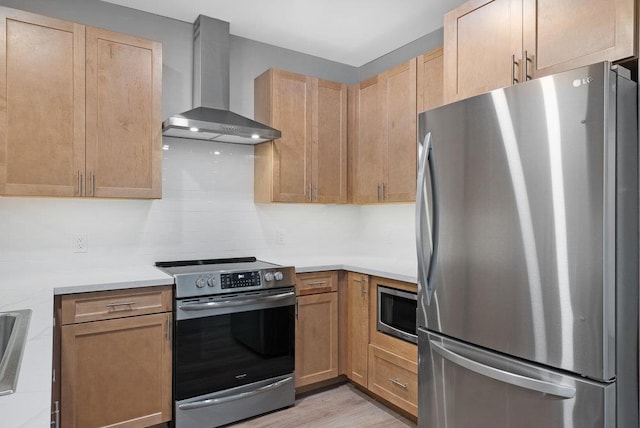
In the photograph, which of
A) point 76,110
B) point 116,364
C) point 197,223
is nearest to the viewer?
point 116,364

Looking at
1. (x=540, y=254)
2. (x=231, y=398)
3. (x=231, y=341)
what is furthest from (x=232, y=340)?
(x=540, y=254)

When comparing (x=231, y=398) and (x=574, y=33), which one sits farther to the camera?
(x=231, y=398)

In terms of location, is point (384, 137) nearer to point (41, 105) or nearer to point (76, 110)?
point (76, 110)

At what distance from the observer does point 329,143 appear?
3391 millimetres

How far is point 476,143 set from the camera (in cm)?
182

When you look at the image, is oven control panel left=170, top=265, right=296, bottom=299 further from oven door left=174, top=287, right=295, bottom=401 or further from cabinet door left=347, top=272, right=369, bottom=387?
cabinet door left=347, top=272, right=369, bottom=387

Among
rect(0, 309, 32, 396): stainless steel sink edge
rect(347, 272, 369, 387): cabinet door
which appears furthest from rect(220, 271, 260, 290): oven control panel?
rect(0, 309, 32, 396): stainless steel sink edge

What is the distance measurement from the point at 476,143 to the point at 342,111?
5.89 feet

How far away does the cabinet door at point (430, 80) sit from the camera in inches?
107

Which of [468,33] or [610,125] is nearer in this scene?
[610,125]

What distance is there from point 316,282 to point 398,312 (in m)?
0.62

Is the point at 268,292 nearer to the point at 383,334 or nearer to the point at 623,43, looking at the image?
the point at 383,334

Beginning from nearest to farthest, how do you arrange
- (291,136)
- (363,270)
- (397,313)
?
(397,313) < (363,270) < (291,136)

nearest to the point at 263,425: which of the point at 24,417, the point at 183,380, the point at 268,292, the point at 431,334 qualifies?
the point at 183,380
